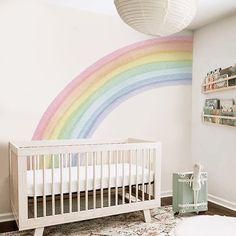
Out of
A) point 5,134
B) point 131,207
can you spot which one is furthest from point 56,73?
point 131,207

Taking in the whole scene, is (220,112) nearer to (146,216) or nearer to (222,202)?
(222,202)

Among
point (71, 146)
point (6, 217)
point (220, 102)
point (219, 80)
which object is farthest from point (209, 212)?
point (6, 217)

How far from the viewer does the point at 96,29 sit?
3.24 metres

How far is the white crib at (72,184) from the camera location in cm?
230

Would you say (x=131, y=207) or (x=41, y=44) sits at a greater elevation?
(x=41, y=44)

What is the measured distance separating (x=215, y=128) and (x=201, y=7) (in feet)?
4.49

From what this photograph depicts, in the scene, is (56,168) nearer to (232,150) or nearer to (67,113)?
(67,113)

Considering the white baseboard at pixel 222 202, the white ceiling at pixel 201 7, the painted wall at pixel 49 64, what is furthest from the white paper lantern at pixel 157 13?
the white baseboard at pixel 222 202

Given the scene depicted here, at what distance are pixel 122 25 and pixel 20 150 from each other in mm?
1887

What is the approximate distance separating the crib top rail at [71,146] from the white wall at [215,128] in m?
0.98

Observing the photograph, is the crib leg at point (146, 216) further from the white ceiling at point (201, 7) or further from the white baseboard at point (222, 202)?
the white ceiling at point (201, 7)

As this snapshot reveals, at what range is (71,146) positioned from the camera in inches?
96.4

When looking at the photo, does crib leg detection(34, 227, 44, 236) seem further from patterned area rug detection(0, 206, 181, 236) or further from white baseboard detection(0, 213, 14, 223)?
white baseboard detection(0, 213, 14, 223)

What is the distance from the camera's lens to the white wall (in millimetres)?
3281
